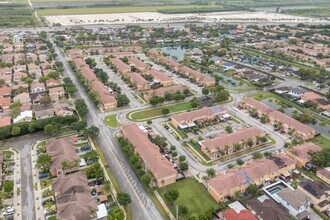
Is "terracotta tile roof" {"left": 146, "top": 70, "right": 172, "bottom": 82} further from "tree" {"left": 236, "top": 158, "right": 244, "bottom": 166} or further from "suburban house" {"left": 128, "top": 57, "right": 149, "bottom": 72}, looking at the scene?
"tree" {"left": 236, "top": 158, "right": 244, "bottom": 166}

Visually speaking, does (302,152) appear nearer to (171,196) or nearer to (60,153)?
(171,196)

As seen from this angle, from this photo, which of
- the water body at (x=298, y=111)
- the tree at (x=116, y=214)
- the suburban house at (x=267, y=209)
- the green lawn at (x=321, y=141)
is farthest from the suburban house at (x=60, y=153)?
the water body at (x=298, y=111)

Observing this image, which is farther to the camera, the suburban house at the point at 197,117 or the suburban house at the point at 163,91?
the suburban house at the point at 163,91

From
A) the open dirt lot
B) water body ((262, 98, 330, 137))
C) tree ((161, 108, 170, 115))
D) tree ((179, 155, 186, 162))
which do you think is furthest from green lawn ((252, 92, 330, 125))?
the open dirt lot

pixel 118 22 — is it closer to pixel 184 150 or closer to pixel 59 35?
pixel 59 35

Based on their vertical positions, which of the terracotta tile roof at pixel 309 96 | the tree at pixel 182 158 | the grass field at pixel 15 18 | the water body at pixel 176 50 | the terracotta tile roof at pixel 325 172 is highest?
the grass field at pixel 15 18

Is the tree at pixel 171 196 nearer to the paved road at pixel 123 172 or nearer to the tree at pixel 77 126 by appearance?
the paved road at pixel 123 172

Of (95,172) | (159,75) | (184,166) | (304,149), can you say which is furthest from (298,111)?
(95,172)
